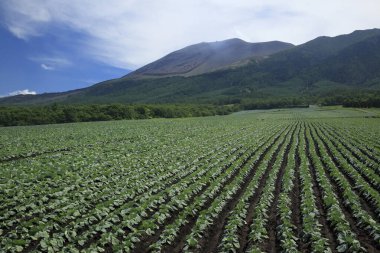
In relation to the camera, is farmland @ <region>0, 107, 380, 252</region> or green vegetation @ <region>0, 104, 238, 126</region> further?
green vegetation @ <region>0, 104, 238, 126</region>

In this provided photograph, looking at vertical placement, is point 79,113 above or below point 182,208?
above

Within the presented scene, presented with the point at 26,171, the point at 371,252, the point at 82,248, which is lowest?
the point at 371,252

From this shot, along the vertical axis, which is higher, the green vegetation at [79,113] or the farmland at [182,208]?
the green vegetation at [79,113]

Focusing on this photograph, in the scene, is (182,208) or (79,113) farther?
(79,113)

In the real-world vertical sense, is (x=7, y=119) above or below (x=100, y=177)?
above

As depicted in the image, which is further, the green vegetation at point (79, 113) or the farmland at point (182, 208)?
the green vegetation at point (79, 113)

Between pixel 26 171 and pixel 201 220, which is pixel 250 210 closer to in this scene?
pixel 201 220

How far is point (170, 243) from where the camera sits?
1089 cm

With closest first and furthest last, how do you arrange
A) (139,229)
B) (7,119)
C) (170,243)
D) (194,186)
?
(170,243)
(139,229)
(194,186)
(7,119)

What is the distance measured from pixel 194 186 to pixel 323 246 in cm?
870

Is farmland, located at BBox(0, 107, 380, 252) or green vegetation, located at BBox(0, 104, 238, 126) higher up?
green vegetation, located at BBox(0, 104, 238, 126)

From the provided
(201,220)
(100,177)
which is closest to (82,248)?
(201,220)

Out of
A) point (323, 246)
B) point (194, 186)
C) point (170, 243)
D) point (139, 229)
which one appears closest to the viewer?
point (323, 246)

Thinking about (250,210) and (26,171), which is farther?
(26,171)
